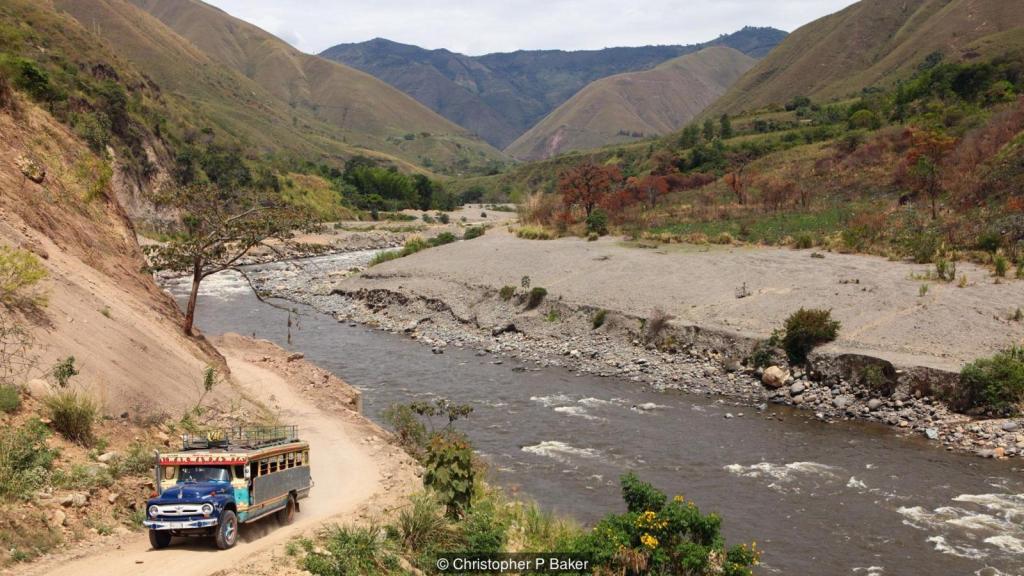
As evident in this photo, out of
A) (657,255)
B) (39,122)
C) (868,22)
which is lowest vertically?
(657,255)

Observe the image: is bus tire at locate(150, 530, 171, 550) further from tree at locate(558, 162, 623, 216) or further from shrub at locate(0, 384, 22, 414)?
tree at locate(558, 162, 623, 216)

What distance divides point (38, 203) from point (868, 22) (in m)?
192

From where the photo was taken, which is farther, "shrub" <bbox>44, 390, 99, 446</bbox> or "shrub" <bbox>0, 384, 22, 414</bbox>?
"shrub" <bbox>44, 390, 99, 446</bbox>

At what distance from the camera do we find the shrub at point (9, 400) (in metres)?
13.7

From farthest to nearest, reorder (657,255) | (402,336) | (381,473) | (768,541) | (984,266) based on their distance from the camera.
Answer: (657,255) → (402,336) → (984,266) → (381,473) → (768,541)

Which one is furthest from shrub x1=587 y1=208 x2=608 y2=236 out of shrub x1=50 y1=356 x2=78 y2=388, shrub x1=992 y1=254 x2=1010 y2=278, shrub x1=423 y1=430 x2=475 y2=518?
shrub x1=50 y1=356 x2=78 y2=388

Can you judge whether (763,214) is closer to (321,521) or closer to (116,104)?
(321,521)

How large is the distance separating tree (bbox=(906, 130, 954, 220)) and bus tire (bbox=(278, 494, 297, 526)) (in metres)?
46.5

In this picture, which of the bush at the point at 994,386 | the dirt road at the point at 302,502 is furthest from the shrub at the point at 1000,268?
the dirt road at the point at 302,502

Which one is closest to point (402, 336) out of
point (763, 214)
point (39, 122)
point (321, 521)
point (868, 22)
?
point (39, 122)

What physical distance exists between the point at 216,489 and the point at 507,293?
110ft

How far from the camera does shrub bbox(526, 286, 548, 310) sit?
43.1m

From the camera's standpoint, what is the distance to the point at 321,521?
47.4 ft

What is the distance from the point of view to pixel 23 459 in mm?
12594
